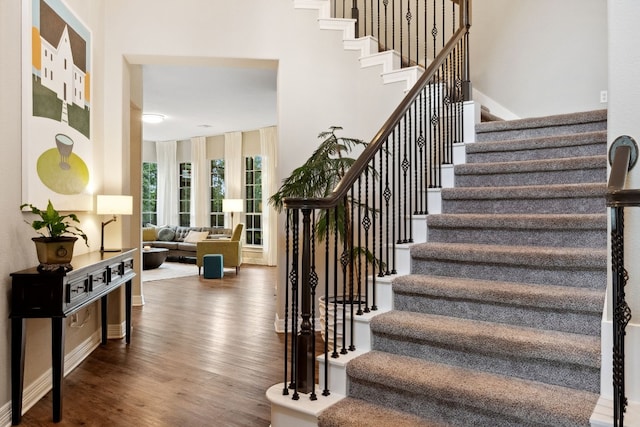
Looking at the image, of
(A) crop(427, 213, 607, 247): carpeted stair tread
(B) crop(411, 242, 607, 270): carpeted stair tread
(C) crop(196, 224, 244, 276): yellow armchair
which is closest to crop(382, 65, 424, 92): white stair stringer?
(A) crop(427, 213, 607, 247): carpeted stair tread

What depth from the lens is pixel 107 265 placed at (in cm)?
364

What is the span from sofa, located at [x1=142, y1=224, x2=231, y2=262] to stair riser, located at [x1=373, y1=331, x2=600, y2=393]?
333 inches

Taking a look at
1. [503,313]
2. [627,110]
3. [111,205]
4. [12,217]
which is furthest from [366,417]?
[111,205]

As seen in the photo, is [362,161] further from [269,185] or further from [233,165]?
[233,165]

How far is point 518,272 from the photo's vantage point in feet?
8.93

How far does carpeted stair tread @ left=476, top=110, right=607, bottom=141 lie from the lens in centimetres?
367

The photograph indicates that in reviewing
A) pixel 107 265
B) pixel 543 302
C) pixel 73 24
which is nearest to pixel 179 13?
pixel 73 24

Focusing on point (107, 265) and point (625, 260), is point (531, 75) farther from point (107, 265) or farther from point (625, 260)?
point (107, 265)

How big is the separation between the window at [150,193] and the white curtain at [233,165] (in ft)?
8.81

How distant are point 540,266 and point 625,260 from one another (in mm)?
684

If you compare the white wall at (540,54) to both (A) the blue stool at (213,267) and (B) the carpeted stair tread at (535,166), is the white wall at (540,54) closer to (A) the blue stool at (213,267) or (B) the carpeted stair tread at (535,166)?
(B) the carpeted stair tread at (535,166)

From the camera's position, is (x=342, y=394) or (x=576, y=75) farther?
(x=576, y=75)

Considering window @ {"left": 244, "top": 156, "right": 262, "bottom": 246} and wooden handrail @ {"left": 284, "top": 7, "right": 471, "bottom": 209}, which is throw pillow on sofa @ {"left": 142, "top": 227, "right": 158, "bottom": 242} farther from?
wooden handrail @ {"left": 284, "top": 7, "right": 471, "bottom": 209}

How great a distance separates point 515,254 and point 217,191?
9.92m
